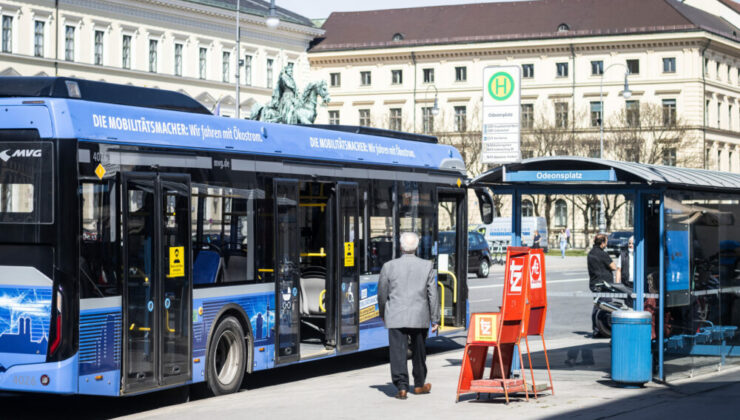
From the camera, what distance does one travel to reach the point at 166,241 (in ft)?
38.9

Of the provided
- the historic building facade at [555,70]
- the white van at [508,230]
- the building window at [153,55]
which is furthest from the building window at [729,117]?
the building window at [153,55]

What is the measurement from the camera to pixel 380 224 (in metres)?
16.1

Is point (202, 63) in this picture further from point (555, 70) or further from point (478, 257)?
point (478, 257)

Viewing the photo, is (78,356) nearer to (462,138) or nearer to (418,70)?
(462,138)

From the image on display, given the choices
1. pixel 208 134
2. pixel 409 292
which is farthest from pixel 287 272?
pixel 409 292

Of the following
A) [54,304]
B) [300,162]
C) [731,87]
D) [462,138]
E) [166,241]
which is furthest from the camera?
[731,87]

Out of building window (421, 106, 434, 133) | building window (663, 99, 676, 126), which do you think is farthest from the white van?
building window (421, 106, 434, 133)

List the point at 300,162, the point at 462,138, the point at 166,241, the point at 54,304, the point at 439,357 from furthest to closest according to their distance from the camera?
the point at 462,138 < the point at 439,357 < the point at 300,162 < the point at 166,241 < the point at 54,304

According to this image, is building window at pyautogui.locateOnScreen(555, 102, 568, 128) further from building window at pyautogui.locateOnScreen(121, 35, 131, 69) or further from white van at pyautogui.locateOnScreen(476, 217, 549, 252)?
building window at pyautogui.locateOnScreen(121, 35, 131, 69)

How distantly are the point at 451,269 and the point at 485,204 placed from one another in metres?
1.06

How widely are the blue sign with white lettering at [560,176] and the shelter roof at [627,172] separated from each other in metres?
Answer: 0.04

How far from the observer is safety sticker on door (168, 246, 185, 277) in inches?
470

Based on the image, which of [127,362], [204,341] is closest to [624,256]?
[204,341]

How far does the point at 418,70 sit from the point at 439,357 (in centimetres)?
8391
